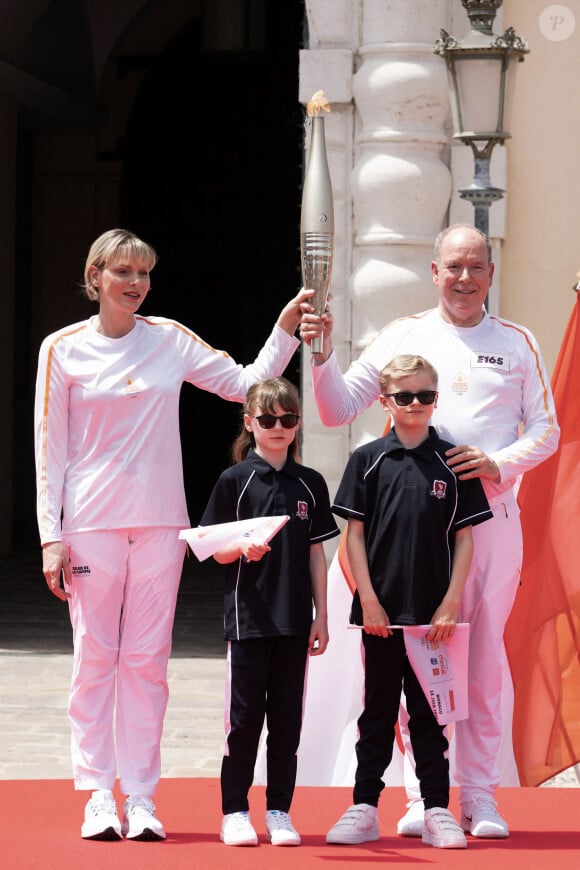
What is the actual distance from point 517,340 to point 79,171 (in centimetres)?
1085

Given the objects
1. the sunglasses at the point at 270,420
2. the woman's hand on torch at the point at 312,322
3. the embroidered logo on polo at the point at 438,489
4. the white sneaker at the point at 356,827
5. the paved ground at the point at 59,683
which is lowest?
the paved ground at the point at 59,683

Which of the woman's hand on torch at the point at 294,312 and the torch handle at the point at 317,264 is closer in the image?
the torch handle at the point at 317,264

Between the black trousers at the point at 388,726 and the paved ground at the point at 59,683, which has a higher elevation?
the black trousers at the point at 388,726

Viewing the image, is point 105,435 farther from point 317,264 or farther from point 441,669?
point 441,669

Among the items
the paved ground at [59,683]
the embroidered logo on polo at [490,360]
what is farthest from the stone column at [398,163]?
the embroidered logo on polo at [490,360]

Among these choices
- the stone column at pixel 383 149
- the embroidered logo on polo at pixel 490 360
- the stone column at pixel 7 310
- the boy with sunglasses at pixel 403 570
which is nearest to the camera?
the boy with sunglasses at pixel 403 570

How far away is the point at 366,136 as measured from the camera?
8164 millimetres

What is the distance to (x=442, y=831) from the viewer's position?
14.4 feet

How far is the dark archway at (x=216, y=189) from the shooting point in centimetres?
1452

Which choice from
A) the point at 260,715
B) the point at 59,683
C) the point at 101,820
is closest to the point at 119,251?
the point at 260,715

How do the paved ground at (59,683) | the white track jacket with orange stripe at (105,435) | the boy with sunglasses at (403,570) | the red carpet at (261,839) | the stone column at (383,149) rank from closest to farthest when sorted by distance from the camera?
the red carpet at (261,839), the boy with sunglasses at (403,570), the white track jacket with orange stripe at (105,435), the paved ground at (59,683), the stone column at (383,149)

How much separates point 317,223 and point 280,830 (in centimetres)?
163

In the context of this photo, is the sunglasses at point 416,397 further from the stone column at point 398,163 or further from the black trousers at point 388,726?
the stone column at point 398,163

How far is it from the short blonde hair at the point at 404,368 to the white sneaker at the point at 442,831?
1.17 meters
